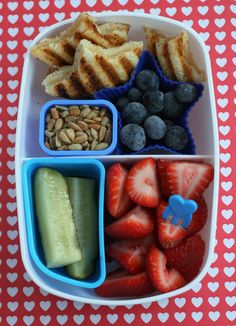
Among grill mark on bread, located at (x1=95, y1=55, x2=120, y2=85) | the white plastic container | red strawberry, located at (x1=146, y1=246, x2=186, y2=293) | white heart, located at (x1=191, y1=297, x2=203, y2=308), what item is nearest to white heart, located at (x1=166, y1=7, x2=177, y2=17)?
the white plastic container

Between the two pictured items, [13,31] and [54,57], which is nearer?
[54,57]

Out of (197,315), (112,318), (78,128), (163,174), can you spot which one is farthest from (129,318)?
(78,128)

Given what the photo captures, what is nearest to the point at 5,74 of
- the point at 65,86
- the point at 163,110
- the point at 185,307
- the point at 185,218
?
the point at 65,86

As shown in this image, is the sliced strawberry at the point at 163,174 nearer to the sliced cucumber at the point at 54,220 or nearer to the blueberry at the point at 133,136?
the blueberry at the point at 133,136

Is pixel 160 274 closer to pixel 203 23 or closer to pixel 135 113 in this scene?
pixel 135 113

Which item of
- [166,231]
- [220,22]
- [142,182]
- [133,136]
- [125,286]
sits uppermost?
[220,22]

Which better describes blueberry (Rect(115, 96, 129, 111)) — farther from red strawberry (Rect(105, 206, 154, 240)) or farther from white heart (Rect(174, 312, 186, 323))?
white heart (Rect(174, 312, 186, 323))

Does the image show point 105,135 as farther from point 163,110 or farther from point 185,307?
point 185,307
